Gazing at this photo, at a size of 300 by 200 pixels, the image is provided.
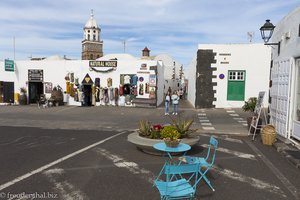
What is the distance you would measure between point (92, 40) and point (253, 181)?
3648 inches

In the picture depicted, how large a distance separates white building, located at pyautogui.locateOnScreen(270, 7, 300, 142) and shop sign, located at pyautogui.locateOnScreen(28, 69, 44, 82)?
20.8 meters

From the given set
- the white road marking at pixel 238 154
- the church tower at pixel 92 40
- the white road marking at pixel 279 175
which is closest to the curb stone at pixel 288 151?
the white road marking at pixel 279 175

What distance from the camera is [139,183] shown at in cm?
568

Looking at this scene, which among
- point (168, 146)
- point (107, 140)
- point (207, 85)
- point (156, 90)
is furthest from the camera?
point (156, 90)

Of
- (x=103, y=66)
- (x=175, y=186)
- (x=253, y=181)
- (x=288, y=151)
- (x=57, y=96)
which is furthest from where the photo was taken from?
(x=103, y=66)

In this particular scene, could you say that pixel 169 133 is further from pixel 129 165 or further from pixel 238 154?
pixel 238 154

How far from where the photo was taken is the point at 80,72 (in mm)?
25047

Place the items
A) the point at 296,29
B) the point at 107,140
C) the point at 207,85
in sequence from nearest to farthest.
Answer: the point at 296,29 → the point at 107,140 → the point at 207,85

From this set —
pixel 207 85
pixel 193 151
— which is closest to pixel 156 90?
pixel 207 85

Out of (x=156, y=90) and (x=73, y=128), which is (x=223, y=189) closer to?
(x=73, y=128)

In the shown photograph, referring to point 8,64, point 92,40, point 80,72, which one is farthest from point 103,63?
point 92,40

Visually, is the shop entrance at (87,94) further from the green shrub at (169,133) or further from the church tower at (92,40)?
the church tower at (92,40)

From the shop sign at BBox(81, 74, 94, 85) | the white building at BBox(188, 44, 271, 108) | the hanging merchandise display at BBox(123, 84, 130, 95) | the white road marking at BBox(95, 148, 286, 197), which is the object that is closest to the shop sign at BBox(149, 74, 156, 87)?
the hanging merchandise display at BBox(123, 84, 130, 95)

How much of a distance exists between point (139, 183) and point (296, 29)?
7283 millimetres
